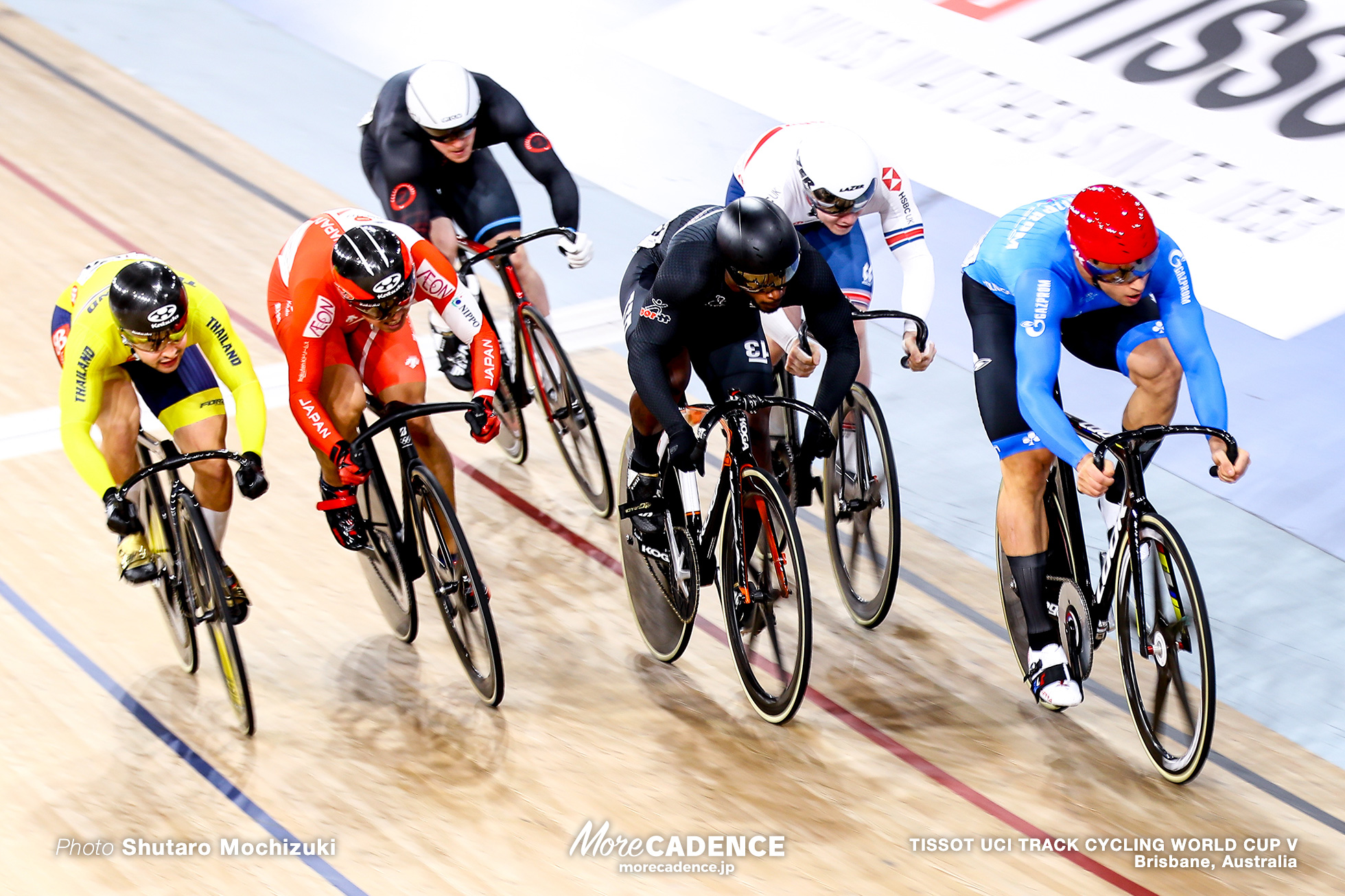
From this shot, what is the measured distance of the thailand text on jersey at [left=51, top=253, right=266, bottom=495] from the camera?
3551 millimetres

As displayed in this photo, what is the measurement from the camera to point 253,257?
6512mm

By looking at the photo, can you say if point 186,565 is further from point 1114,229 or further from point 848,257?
point 1114,229

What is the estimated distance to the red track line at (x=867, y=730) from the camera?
3.36 m

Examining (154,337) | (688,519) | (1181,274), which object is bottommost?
(688,519)

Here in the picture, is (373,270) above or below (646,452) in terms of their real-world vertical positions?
above

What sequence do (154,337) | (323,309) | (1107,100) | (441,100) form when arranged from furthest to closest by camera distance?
1. (1107,100)
2. (441,100)
3. (323,309)
4. (154,337)

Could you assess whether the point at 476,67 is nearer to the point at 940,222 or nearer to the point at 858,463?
the point at 940,222

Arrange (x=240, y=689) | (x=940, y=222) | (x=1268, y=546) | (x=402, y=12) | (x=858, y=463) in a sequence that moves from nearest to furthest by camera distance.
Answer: (x=240, y=689) < (x=858, y=463) < (x=1268, y=546) < (x=940, y=222) < (x=402, y=12)

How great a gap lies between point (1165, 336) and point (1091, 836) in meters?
1.22

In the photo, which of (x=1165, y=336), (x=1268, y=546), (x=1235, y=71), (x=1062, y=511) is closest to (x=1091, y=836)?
(x=1062, y=511)

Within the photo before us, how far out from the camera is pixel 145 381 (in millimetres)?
3830

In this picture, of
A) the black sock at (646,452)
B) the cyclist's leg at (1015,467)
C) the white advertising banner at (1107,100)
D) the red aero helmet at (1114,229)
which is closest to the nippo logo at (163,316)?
the black sock at (646,452)

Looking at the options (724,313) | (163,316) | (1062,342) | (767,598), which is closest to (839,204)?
(724,313)

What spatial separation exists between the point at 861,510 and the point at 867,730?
68 centimetres
